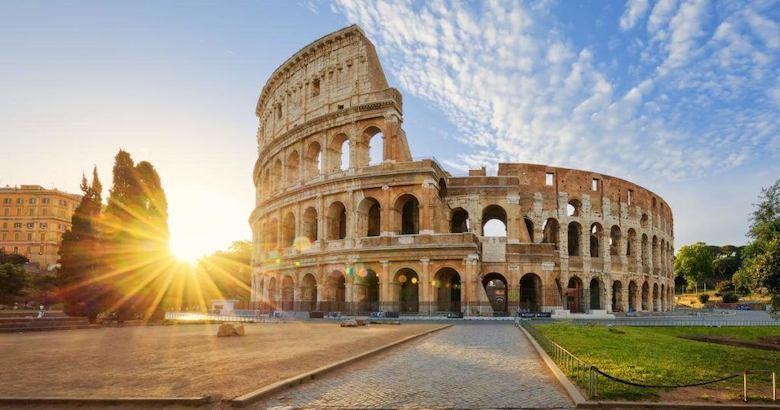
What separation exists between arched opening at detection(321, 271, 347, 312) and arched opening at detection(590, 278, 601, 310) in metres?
23.7

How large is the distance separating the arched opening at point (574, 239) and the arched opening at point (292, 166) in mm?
26341

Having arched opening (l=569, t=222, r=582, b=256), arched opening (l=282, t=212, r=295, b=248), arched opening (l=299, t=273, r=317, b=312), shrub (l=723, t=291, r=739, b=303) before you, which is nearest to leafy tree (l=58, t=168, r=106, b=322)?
arched opening (l=299, t=273, r=317, b=312)

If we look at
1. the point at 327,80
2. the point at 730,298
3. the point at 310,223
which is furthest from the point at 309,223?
the point at 730,298

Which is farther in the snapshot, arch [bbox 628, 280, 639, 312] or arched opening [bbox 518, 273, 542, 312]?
arch [bbox 628, 280, 639, 312]

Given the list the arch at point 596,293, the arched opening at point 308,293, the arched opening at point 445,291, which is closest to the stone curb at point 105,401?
the arched opening at point 445,291

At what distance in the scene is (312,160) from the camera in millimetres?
44719

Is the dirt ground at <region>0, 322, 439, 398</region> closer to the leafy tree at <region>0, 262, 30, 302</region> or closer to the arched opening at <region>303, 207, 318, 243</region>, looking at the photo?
the leafy tree at <region>0, 262, 30, 302</region>

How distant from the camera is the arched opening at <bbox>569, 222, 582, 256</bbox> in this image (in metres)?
48.0

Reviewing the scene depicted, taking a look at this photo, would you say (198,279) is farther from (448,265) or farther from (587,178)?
(587,178)

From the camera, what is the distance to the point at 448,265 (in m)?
36.0

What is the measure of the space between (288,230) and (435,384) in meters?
38.0

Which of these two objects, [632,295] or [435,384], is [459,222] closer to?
[632,295]

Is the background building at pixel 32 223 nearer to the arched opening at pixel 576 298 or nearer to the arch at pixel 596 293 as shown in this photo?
the arched opening at pixel 576 298

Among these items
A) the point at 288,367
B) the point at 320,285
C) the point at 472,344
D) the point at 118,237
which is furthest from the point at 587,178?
the point at 288,367
